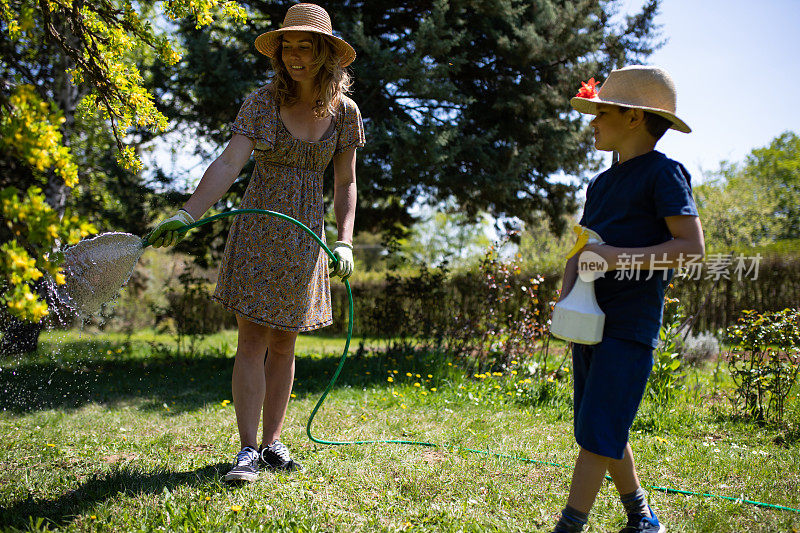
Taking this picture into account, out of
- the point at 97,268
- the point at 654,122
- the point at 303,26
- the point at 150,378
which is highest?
the point at 303,26

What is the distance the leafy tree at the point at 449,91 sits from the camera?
5434mm

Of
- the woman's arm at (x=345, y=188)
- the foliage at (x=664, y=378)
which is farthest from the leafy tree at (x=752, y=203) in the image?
the woman's arm at (x=345, y=188)

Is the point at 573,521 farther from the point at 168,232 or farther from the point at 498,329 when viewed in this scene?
the point at 498,329

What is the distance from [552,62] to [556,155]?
109 cm

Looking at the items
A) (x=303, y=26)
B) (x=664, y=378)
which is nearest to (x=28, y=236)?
(x=303, y=26)

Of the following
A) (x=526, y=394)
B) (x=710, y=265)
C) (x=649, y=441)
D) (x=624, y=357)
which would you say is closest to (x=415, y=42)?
(x=526, y=394)

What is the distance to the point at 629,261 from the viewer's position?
174 centimetres

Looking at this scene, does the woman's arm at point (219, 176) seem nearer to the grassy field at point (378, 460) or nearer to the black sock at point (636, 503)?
the grassy field at point (378, 460)

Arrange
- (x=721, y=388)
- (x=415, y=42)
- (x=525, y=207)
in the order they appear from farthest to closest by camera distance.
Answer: (x=525, y=207) → (x=415, y=42) → (x=721, y=388)

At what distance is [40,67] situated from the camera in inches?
332

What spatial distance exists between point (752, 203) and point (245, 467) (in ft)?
79.2

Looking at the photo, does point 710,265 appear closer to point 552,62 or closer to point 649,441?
point 552,62

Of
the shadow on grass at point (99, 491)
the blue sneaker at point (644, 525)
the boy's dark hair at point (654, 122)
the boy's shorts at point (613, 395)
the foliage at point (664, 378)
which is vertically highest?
the boy's dark hair at point (654, 122)

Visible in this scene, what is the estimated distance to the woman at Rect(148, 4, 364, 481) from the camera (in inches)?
95.7
